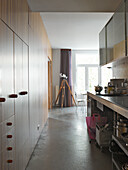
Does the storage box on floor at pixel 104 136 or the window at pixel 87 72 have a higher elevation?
the window at pixel 87 72

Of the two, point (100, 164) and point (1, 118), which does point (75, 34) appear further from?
point (1, 118)

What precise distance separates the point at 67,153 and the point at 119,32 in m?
2.28

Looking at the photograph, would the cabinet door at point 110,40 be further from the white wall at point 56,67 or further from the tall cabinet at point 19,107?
the white wall at point 56,67

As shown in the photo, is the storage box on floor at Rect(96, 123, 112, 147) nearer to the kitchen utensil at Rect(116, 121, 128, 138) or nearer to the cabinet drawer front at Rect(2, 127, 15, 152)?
the kitchen utensil at Rect(116, 121, 128, 138)

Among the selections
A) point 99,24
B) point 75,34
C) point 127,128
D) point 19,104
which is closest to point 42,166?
point 19,104

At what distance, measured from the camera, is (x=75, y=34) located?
5.68 m

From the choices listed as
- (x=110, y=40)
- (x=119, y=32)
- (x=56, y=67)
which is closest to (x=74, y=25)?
(x=110, y=40)

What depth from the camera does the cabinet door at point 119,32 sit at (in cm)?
295

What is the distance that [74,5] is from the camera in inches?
115

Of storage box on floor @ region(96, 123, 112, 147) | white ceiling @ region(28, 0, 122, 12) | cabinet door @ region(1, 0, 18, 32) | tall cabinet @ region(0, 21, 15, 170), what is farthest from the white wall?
tall cabinet @ region(0, 21, 15, 170)

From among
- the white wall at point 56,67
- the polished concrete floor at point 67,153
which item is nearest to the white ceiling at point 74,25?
the white wall at point 56,67

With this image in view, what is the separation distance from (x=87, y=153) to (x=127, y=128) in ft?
3.60

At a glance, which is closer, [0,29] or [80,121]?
[0,29]

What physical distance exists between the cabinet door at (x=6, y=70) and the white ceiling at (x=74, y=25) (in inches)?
101
